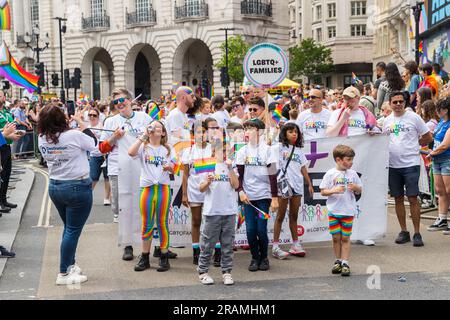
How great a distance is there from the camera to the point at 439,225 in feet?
31.9

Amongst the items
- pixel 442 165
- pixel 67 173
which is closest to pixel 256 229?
pixel 67 173

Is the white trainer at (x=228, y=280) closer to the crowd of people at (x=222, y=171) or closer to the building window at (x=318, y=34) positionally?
the crowd of people at (x=222, y=171)

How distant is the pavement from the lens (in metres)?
6.58

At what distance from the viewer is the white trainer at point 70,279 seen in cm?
708

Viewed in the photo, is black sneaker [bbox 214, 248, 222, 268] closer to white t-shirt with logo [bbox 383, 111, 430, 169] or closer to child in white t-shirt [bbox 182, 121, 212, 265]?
child in white t-shirt [bbox 182, 121, 212, 265]

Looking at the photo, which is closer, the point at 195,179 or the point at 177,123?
the point at 195,179

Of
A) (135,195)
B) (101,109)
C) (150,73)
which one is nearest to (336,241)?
(135,195)

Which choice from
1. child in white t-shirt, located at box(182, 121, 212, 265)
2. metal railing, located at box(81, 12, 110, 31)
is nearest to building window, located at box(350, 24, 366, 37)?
metal railing, located at box(81, 12, 110, 31)

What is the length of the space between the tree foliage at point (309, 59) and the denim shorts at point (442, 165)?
70163 mm

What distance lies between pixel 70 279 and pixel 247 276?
1.88 m

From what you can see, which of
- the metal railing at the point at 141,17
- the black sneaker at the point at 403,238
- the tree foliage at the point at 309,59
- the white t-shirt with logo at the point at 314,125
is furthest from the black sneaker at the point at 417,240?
the tree foliage at the point at 309,59

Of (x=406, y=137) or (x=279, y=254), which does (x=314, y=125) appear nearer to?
(x=406, y=137)

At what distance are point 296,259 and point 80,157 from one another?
288 centimetres
